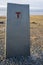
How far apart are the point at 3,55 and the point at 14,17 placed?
1.07 m

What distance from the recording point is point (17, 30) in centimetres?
772

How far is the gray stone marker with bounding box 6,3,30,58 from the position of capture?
760 centimetres

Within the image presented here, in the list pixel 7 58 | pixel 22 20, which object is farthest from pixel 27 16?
pixel 7 58

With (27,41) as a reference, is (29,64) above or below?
below

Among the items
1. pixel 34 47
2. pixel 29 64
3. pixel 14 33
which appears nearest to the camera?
pixel 29 64

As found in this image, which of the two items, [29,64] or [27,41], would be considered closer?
[29,64]

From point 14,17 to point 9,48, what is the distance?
2.67ft

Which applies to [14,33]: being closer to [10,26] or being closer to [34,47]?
[10,26]

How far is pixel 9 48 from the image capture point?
25.4 feet

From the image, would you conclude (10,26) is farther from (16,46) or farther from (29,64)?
(29,64)

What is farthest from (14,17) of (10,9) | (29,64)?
(29,64)

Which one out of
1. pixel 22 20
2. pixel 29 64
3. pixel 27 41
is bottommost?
pixel 29 64

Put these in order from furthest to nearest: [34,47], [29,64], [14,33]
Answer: [34,47] → [14,33] → [29,64]

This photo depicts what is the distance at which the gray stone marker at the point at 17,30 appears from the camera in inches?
299
